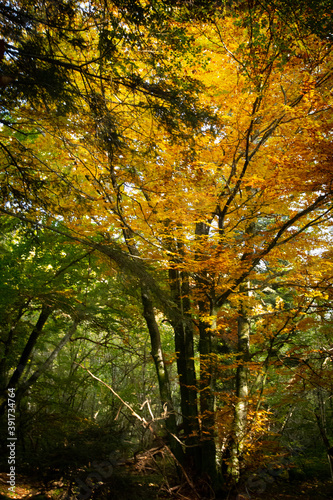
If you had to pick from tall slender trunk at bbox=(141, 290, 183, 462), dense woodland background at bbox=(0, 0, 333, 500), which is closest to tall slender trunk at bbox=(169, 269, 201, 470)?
dense woodland background at bbox=(0, 0, 333, 500)

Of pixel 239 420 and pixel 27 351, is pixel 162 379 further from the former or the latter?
pixel 27 351

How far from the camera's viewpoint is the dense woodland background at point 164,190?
3309mm

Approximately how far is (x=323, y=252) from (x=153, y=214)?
429cm

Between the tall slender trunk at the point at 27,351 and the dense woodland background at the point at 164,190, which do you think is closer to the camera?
the dense woodland background at the point at 164,190

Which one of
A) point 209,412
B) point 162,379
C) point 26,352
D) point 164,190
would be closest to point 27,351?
point 26,352

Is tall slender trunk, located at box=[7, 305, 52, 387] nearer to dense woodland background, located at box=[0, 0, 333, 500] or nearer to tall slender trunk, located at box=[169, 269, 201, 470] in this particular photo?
dense woodland background, located at box=[0, 0, 333, 500]

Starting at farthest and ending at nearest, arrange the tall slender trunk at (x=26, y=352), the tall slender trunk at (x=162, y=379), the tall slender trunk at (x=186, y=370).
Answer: the tall slender trunk at (x=186, y=370) < the tall slender trunk at (x=26, y=352) < the tall slender trunk at (x=162, y=379)

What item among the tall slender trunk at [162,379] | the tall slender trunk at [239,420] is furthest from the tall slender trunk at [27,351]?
the tall slender trunk at [239,420]

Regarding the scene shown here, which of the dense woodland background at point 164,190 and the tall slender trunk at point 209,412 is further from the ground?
the dense woodland background at point 164,190

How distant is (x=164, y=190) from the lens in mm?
5516

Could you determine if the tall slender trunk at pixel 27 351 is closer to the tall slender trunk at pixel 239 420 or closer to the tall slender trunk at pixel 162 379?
the tall slender trunk at pixel 162 379

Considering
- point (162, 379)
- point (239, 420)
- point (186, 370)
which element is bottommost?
point (239, 420)

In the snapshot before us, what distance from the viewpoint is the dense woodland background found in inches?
130

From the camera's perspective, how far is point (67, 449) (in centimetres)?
432
